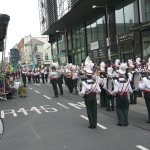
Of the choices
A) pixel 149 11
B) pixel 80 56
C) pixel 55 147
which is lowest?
pixel 55 147

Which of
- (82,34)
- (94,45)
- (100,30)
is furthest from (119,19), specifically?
(82,34)

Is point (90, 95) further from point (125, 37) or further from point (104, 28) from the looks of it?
point (104, 28)

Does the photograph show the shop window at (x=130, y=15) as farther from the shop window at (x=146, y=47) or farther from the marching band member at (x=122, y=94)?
the marching band member at (x=122, y=94)

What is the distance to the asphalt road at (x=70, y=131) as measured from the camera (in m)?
6.39

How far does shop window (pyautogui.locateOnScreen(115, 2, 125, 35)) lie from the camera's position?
26422 millimetres

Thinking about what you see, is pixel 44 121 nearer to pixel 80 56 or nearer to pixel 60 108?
pixel 60 108

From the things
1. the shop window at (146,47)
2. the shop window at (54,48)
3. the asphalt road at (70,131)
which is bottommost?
the asphalt road at (70,131)

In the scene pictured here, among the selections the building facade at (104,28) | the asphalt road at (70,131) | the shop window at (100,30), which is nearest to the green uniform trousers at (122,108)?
the asphalt road at (70,131)

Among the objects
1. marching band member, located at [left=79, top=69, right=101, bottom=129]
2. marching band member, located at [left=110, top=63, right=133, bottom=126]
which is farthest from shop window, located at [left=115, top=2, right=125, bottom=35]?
marching band member, located at [left=79, top=69, right=101, bottom=129]

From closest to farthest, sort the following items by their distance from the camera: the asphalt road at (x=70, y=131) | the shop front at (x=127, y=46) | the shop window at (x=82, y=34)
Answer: the asphalt road at (x=70, y=131), the shop front at (x=127, y=46), the shop window at (x=82, y=34)

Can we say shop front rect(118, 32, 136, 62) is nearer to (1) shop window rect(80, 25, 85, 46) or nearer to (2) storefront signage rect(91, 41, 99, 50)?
(2) storefront signage rect(91, 41, 99, 50)

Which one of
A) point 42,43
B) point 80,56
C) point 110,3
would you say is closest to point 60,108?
point 110,3

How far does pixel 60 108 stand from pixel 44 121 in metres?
2.69

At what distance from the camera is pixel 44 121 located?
9.28 m
